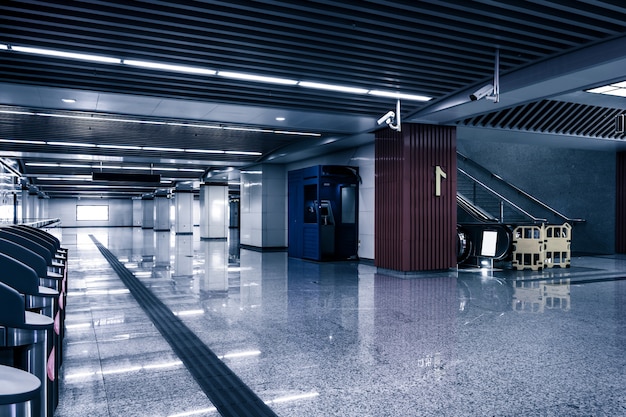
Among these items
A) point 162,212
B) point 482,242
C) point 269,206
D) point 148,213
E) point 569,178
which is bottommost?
point 482,242

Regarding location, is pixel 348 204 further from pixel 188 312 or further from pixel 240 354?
pixel 240 354

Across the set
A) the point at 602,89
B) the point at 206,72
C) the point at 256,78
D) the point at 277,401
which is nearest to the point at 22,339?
the point at 277,401

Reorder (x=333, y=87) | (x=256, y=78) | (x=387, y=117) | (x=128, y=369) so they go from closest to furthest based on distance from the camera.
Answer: (x=128, y=369) < (x=256, y=78) < (x=333, y=87) < (x=387, y=117)

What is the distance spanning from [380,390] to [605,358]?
2074mm

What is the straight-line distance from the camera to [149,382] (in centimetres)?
335

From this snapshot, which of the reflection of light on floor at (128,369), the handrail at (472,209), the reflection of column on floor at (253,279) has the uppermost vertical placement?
the handrail at (472,209)

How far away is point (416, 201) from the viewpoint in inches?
380

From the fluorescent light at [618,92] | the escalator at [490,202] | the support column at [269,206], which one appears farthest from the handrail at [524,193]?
the fluorescent light at [618,92]

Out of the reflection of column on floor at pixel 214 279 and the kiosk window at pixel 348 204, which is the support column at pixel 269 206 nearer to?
the reflection of column on floor at pixel 214 279

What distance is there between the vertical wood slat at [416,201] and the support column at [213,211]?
47.4 ft

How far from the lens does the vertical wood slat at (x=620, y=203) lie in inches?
579

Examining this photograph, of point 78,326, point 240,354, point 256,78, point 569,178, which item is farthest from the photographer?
point 569,178

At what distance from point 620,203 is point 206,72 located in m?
13.6

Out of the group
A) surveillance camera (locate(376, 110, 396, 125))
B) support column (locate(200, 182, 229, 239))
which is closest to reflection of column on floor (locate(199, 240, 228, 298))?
surveillance camera (locate(376, 110, 396, 125))
